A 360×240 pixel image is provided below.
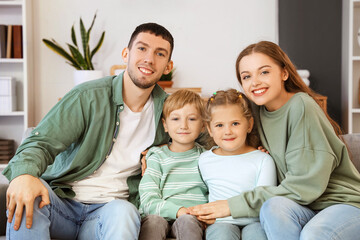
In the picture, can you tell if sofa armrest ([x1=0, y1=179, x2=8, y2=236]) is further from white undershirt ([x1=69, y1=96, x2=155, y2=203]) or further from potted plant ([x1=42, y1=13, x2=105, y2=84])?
potted plant ([x1=42, y1=13, x2=105, y2=84])

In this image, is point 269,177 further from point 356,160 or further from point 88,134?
point 88,134

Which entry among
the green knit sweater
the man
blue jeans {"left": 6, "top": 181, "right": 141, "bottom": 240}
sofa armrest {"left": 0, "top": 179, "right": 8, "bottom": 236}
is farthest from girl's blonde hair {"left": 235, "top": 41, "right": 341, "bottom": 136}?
sofa armrest {"left": 0, "top": 179, "right": 8, "bottom": 236}

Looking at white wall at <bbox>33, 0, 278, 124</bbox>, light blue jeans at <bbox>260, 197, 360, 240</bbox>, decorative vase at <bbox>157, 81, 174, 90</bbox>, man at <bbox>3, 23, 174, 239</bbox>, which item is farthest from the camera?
white wall at <bbox>33, 0, 278, 124</bbox>

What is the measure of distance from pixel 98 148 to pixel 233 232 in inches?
27.4

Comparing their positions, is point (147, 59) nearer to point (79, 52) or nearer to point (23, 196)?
point (23, 196)

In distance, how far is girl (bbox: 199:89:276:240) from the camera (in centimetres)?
171

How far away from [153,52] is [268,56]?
0.53 metres

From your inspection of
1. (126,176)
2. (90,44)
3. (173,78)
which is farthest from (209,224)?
(90,44)

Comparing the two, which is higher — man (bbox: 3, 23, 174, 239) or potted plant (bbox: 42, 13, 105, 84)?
potted plant (bbox: 42, 13, 105, 84)

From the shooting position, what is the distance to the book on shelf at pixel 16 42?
3678mm

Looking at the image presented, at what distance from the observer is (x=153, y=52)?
76.0 inches

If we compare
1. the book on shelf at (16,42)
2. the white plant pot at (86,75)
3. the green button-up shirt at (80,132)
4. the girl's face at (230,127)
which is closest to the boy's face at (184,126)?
the girl's face at (230,127)

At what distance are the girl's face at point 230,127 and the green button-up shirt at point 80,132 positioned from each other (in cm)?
43

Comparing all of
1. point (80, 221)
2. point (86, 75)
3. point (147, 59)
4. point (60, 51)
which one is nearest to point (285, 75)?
point (147, 59)
